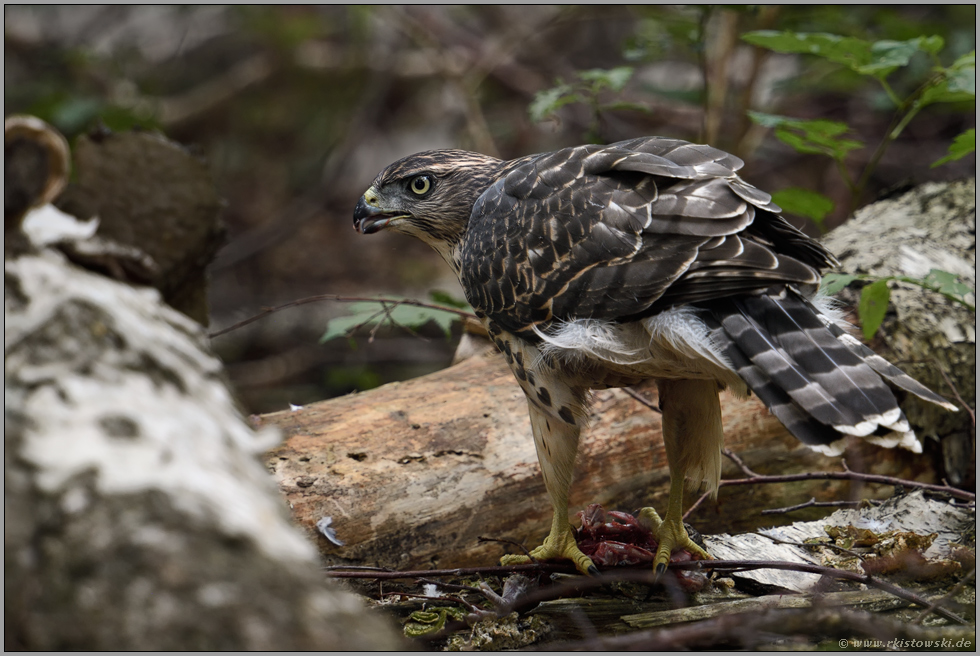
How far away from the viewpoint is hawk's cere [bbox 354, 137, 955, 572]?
7.24 ft

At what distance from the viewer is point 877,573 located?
271 cm

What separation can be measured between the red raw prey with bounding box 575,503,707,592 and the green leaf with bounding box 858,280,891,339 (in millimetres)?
1345

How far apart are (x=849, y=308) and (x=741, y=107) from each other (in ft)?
10.1

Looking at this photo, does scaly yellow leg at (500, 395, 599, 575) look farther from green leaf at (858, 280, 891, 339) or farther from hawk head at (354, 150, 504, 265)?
green leaf at (858, 280, 891, 339)

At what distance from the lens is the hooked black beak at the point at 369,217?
11.3ft

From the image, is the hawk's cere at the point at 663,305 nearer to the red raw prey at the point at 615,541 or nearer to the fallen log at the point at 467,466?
the red raw prey at the point at 615,541

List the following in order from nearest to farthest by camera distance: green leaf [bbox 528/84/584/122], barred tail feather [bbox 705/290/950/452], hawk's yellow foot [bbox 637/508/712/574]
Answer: barred tail feather [bbox 705/290/950/452]
hawk's yellow foot [bbox 637/508/712/574]
green leaf [bbox 528/84/584/122]

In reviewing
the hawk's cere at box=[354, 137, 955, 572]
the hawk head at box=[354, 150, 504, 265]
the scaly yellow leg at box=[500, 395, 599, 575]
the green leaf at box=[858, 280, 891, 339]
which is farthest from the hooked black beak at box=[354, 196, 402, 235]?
the green leaf at box=[858, 280, 891, 339]

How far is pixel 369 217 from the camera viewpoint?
3475mm

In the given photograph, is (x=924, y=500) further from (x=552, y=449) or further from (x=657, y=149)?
(x=657, y=149)

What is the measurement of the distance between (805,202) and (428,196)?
7.82 ft

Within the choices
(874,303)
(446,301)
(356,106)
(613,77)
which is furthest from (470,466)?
(356,106)

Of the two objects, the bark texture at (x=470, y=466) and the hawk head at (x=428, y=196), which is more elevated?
the hawk head at (x=428, y=196)

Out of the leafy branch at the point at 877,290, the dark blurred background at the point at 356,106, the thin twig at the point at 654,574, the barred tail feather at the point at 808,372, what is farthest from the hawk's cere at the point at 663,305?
the dark blurred background at the point at 356,106
